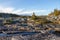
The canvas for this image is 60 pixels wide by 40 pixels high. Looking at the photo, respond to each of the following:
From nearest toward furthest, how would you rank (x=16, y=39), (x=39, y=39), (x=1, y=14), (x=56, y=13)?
(x=16, y=39) → (x=39, y=39) → (x=56, y=13) → (x=1, y=14)

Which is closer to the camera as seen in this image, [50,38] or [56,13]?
[50,38]

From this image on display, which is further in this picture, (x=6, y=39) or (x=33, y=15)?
(x=33, y=15)

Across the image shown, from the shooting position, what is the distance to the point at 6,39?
6.94 m

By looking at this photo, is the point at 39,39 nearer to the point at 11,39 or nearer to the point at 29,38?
the point at 29,38

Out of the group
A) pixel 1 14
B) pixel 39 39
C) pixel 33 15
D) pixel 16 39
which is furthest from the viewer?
pixel 1 14

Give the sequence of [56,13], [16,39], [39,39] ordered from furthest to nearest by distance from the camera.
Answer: [56,13], [39,39], [16,39]

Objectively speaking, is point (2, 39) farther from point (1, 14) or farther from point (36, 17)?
point (1, 14)

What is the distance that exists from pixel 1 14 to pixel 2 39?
1348 inches

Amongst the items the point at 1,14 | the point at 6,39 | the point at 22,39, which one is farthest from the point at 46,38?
the point at 1,14

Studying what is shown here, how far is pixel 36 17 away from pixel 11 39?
23.1 metres

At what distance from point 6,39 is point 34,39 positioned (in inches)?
44.4

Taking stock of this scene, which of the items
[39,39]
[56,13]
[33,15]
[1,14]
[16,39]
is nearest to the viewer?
[16,39]

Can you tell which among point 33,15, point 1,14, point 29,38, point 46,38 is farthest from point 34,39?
point 1,14

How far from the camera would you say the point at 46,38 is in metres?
7.35
